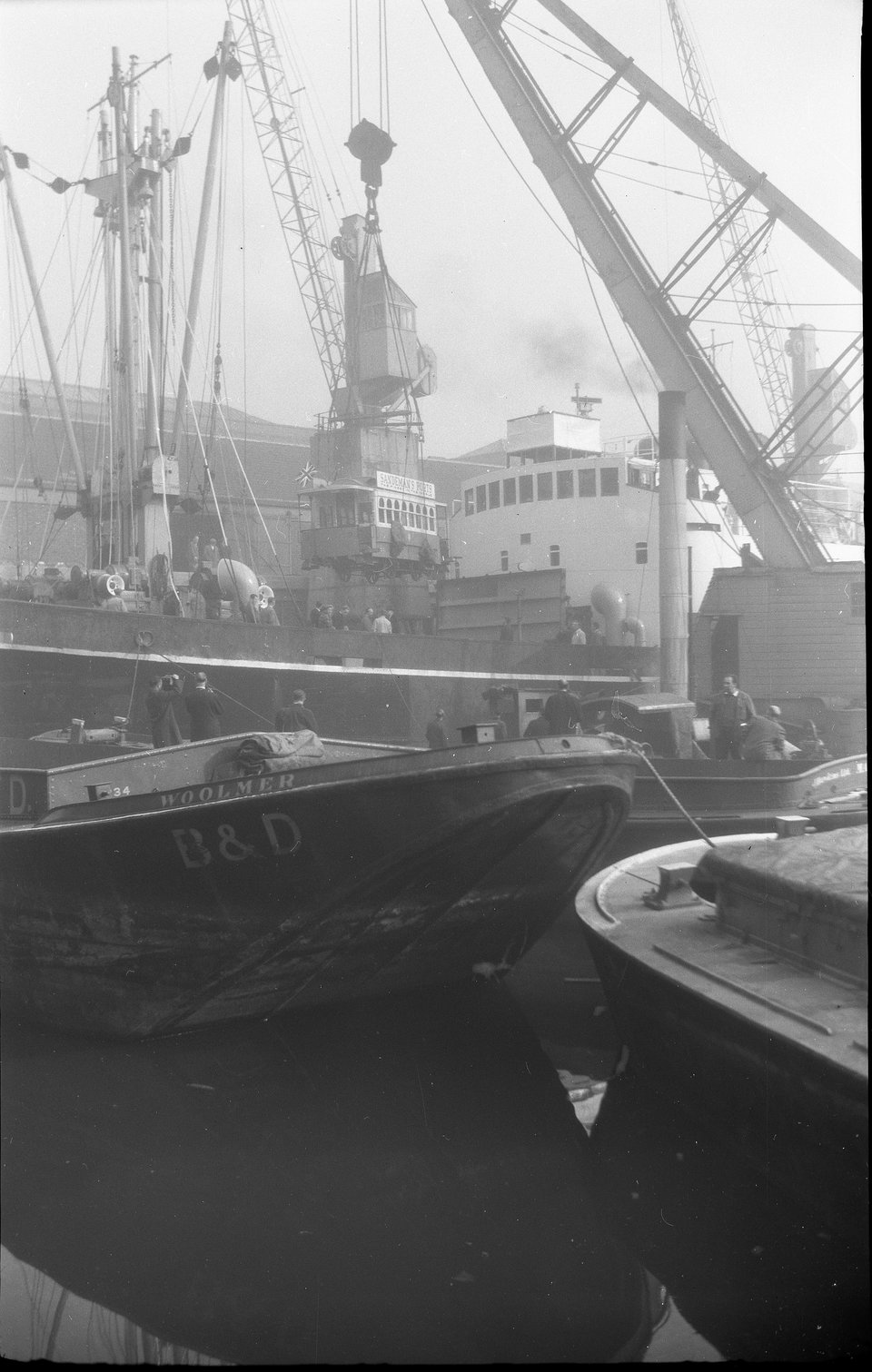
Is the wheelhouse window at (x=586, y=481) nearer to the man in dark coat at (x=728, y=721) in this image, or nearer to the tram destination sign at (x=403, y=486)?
the tram destination sign at (x=403, y=486)

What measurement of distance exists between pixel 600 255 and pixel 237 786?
7255mm

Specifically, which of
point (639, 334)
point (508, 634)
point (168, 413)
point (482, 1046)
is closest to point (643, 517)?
point (508, 634)

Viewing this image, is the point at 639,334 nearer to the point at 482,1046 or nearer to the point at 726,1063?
the point at 482,1046

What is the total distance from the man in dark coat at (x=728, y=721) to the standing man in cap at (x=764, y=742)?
101 millimetres

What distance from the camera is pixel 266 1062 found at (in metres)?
5.20

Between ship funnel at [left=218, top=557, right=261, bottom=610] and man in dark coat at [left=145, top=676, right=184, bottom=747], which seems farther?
ship funnel at [left=218, top=557, right=261, bottom=610]

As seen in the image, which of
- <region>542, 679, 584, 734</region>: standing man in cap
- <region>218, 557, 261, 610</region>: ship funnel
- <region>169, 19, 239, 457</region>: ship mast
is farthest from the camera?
<region>218, 557, 261, 610</region>: ship funnel

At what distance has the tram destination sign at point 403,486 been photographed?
16.8 meters

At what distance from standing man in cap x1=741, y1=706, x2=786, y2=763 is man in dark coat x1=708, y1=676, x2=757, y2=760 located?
0.10 meters

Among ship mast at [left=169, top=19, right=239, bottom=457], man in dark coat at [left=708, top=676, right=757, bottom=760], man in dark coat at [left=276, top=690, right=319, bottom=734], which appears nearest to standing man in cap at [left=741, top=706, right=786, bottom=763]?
man in dark coat at [left=708, top=676, right=757, bottom=760]

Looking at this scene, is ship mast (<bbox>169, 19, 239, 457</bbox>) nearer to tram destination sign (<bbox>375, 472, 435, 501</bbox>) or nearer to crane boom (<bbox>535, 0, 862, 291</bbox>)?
crane boom (<bbox>535, 0, 862, 291</bbox>)

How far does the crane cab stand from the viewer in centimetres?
1609

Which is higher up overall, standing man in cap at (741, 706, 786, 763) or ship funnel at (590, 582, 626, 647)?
ship funnel at (590, 582, 626, 647)

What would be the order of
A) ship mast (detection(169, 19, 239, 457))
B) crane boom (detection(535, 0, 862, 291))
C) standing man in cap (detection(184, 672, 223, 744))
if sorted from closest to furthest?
crane boom (detection(535, 0, 862, 291))
ship mast (detection(169, 19, 239, 457))
standing man in cap (detection(184, 672, 223, 744))
